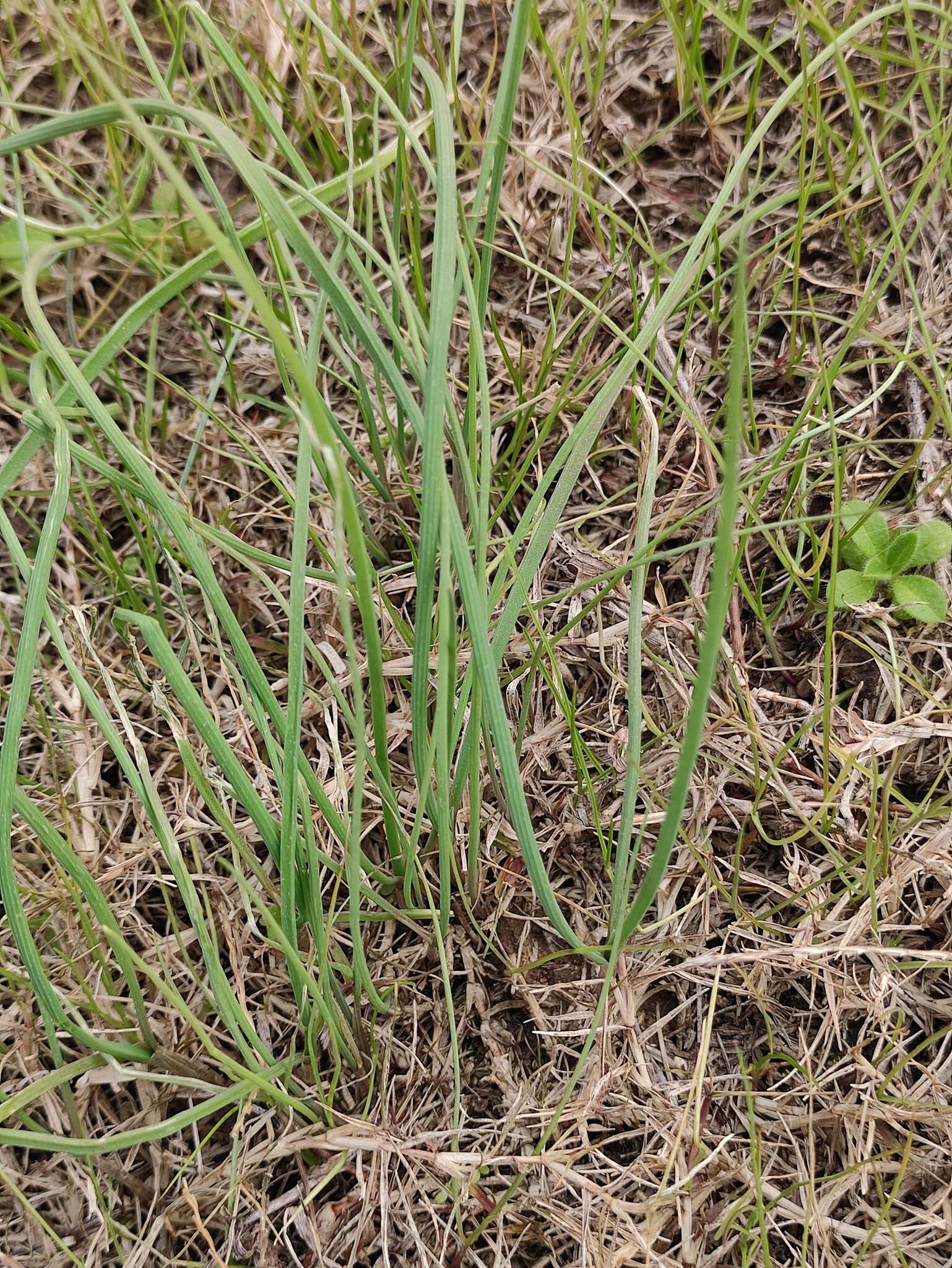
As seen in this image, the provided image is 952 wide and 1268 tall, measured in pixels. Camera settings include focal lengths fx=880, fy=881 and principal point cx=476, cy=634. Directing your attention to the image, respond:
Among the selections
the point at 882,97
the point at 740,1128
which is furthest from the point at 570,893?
the point at 882,97

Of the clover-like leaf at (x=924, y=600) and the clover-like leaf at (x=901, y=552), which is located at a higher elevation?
the clover-like leaf at (x=901, y=552)

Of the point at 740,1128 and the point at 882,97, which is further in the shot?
the point at 882,97

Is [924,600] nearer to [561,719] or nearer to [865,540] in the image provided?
[865,540]

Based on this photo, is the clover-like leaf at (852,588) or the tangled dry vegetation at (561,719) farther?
the clover-like leaf at (852,588)

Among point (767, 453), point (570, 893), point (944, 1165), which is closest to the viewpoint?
point (944, 1165)

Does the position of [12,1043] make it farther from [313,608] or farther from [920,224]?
[920,224]

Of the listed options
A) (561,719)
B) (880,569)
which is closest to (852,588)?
(880,569)
